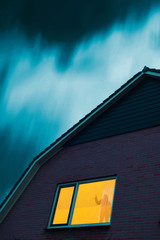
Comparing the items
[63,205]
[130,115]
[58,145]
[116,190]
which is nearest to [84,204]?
[63,205]

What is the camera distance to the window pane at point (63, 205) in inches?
395

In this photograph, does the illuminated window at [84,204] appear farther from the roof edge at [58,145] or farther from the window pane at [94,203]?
the roof edge at [58,145]

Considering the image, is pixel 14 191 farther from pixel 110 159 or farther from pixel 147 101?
pixel 147 101

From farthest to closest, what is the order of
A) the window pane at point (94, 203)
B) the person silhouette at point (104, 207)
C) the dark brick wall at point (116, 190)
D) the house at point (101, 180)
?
the window pane at point (94, 203), the person silhouette at point (104, 207), the house at point (101, 180), the dark brick wall at point (116, 190)

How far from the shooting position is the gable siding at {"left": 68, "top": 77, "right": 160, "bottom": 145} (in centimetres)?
1047

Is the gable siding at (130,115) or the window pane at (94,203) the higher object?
the gable siding at (130,115)

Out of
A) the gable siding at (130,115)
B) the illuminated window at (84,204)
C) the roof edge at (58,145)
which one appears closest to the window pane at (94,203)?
the illuminated window at (84,204)

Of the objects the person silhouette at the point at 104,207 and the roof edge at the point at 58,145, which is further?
the roof edge at the point at 58,145

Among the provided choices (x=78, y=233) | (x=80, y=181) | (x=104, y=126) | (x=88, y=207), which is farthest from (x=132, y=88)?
(x=78, y=233)

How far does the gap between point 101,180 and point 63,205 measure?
1680mm

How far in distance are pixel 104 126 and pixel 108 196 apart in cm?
311

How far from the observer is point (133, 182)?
905cm

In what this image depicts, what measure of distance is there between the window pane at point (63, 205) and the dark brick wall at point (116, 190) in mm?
335

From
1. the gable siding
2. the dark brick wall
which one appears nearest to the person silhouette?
the dark brick wall
